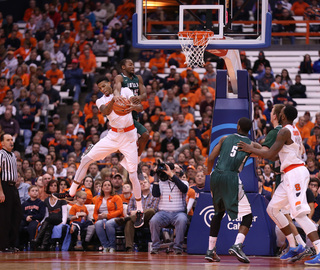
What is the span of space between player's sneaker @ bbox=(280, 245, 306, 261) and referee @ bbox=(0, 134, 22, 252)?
553cm

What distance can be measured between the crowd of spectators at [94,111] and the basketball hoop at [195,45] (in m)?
2.50

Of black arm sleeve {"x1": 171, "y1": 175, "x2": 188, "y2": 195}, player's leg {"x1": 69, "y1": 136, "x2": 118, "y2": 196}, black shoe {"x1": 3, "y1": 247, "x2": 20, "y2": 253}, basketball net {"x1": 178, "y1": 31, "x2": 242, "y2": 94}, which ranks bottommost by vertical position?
black shoe {"x1": 3, "y1": 247, "x2": 20, "y2": 253}

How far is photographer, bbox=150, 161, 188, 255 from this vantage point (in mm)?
12859

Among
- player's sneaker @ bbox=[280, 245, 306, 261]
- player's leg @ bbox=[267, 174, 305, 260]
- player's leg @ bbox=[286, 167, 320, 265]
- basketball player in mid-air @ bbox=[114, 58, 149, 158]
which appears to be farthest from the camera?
basketball player in mid-air @ bbox=[114, 58, 149, 158]

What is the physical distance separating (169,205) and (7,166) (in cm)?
330

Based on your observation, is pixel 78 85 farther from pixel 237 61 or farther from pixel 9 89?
pixel 237 61

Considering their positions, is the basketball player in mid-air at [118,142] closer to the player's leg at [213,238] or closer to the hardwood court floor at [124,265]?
the hardwood court floor at [124,265]

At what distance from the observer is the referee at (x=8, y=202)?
13398 mm

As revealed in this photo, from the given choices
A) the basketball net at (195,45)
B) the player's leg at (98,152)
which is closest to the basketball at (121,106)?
the player's leg at (98,152)

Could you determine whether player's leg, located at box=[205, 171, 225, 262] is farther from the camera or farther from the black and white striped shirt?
the black and white striped shirt

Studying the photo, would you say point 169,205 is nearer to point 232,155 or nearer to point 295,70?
point 232,155

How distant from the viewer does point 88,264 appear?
982 centimetres

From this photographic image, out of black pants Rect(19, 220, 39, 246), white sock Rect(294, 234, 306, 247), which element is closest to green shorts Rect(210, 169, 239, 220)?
white sock Rect(294, 234, 306, 247)

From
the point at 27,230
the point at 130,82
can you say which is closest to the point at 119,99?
the point at 130,82
